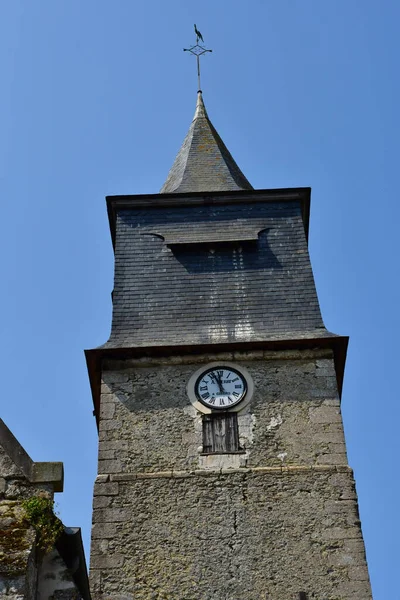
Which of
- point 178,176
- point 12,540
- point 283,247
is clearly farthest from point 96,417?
point 12,540

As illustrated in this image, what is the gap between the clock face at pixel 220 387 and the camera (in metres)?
10.8

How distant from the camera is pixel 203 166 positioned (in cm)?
1451

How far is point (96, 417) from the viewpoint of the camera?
12.1m

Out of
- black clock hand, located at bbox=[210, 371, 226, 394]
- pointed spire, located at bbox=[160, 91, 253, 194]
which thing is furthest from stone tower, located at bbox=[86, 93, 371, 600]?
pointed spire, located at bbox=[160, 91, 253, 194]

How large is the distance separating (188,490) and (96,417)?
2.44 metres

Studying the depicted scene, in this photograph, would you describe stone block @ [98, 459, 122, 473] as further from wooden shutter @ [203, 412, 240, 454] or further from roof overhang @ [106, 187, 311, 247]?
roof overhang @ [106, 187, 311, 247]

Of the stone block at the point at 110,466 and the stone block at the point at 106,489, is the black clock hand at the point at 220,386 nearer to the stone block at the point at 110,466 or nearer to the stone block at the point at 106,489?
the stone block at the point at 110,466

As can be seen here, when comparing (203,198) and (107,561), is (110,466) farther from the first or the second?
(203,198)

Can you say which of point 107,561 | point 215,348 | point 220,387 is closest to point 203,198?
point 215,348

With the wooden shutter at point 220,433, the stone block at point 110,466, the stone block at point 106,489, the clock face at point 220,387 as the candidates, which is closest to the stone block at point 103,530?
the stone block at point 106,489

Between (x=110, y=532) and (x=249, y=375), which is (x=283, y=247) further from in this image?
(x=110, y=532)

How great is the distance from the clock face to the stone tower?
17 mm

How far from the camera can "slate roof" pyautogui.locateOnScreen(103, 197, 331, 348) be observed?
11633mm

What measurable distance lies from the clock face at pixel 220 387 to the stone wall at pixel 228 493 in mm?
152
